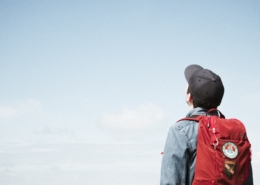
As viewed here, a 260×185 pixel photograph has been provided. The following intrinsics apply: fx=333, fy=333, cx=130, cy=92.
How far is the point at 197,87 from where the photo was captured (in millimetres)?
4309

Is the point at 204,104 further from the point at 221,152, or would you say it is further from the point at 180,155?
the point at 180,155

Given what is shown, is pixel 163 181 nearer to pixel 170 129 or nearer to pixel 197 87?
pixel 170 129

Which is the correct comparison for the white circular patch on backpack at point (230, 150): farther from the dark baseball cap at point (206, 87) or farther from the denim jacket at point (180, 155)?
the dark baseball cap at point (206, 87)

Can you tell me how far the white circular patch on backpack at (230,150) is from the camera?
400 cm

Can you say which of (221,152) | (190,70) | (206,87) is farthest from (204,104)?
(221,152)

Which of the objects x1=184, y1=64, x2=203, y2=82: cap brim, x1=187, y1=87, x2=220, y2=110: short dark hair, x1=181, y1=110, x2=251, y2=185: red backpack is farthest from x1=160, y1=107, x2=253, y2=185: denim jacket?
x1=184, y1=64, x2=203, y2=82: cap brim

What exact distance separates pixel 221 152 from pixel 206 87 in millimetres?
845

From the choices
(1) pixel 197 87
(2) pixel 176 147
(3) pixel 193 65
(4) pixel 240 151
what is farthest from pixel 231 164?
(3) pixel 193 65

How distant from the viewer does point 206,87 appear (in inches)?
168

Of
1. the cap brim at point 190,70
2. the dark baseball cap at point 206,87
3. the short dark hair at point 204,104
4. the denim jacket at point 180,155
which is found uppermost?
the cap brim at point 190,70

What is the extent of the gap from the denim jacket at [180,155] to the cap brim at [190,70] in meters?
0.76

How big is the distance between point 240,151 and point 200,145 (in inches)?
21.1

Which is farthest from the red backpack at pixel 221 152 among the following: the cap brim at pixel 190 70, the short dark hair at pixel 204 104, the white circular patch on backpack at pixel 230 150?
the cap brim at pixel 190 70

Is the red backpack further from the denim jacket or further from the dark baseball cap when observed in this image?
the dark baseball cap
